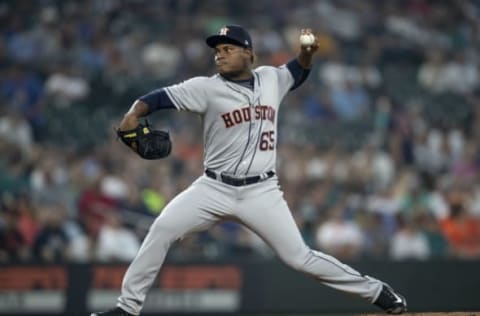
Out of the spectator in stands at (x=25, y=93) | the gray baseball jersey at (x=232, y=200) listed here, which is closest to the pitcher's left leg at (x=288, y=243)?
the gray baseball jersey at (x=232, y=200)

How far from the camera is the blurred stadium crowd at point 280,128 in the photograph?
10.9m

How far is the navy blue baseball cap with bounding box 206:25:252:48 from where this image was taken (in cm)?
601

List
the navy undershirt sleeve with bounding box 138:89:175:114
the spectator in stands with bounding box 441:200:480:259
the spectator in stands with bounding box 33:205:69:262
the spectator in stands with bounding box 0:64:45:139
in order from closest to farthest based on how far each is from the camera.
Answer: the navy undershirt sleeve with bounding box 138:89:175:114 < the spectator in stands with bounding box 33:205:69:262 < the spectator in stands with bounding box 441:200:480:259 < the spectator in stands with bounding box 0:64:45:139

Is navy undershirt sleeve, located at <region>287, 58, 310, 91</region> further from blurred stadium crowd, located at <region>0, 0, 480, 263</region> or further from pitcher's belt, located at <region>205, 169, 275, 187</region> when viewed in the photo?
blurred stadium crowd, located at <region>0, 0, 480, 263</region>

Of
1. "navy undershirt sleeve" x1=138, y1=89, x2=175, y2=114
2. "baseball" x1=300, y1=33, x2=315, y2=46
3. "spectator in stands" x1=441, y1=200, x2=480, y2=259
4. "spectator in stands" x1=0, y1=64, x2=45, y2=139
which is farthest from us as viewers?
"spectator in stands" x1=0, y1=64, x2=45, y2=139

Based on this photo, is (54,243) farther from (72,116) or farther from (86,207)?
(72,116)

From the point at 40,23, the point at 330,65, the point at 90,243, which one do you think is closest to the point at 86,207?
the point at 90,243

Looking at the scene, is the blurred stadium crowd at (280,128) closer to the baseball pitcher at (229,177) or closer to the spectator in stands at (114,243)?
the spectator in stands at (114,243)

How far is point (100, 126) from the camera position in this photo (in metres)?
12.1

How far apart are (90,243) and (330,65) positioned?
489cm

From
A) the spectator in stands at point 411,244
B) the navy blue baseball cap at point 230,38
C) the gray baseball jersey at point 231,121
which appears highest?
the navy blue baseball cap at point 230,38

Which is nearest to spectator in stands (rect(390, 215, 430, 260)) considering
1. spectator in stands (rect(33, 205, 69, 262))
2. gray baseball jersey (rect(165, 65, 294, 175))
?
spectator in stands (rect(33, 205, 69, 262))

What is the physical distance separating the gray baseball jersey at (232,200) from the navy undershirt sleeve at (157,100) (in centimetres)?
4

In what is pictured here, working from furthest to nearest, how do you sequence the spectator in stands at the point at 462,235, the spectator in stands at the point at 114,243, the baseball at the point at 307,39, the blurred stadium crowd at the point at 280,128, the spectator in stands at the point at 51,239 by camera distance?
the spectator in stands at the point at 462,235, the blurred stadium crowd at the point at 280,128, the spectator in stands at the point at 114,243, the spectator in stands at the point at 51,239, the baseball at the point at 307,39
